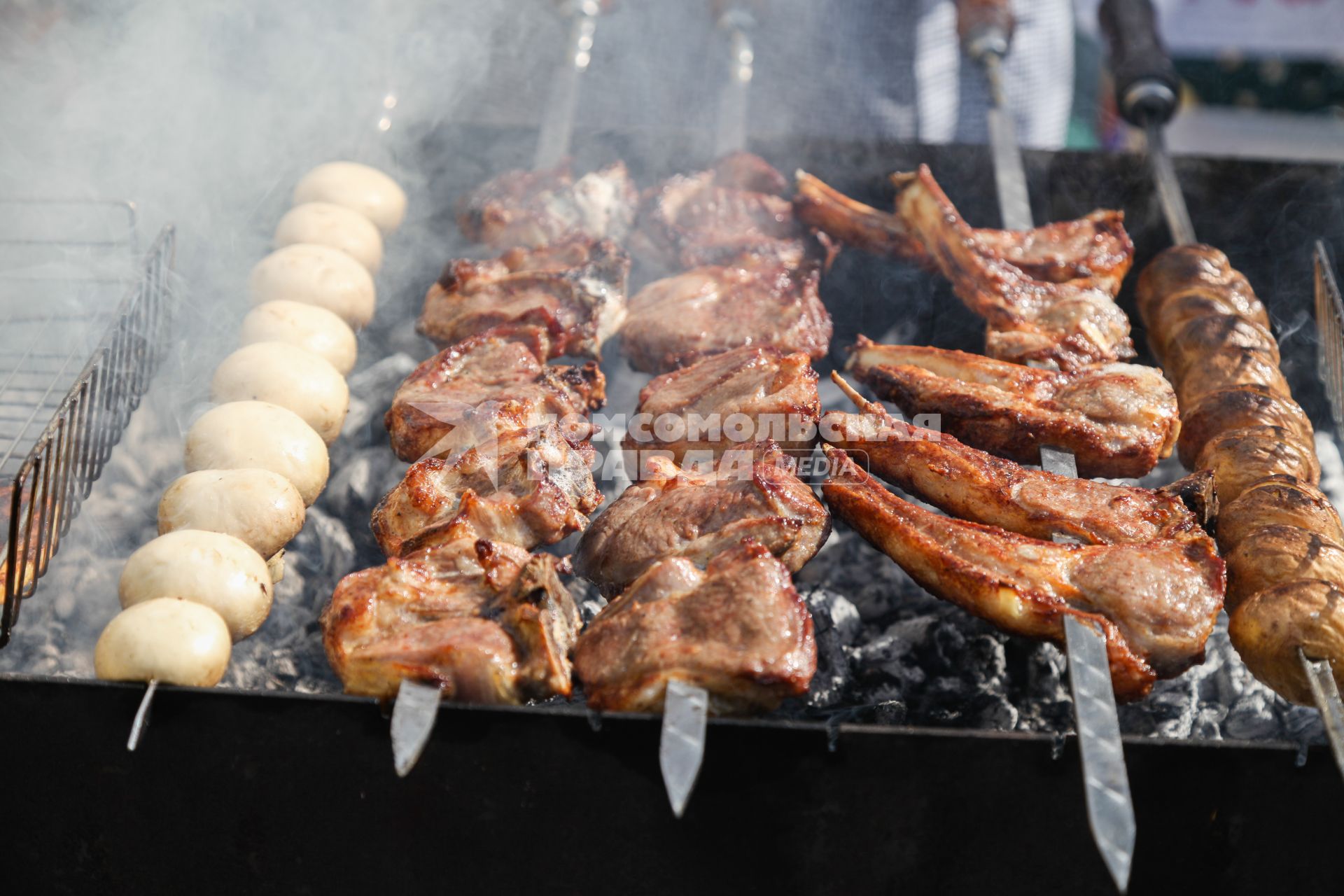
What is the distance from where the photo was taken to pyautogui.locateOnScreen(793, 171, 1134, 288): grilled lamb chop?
139 inches

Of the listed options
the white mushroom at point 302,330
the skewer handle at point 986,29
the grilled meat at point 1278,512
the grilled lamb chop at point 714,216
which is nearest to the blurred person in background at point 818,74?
the skewer handle at point 986,29

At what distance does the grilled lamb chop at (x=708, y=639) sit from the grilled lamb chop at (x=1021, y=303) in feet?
4.49

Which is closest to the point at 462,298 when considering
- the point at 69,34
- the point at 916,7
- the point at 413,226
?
the point at 413,226

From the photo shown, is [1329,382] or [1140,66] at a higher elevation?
[1140,66]

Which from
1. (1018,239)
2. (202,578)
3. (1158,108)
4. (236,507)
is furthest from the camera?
(1158,108)

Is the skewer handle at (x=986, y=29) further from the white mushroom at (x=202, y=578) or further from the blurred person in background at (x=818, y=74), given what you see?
the white mushroom at (x=202, y=578)

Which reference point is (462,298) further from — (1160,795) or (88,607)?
(1160,795)

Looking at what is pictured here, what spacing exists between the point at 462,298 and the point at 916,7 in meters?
4.01

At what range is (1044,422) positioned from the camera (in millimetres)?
2762

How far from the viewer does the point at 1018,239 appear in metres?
3.63

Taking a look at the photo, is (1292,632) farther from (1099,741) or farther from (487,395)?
(487,395)

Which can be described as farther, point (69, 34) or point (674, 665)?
point (69, 34)

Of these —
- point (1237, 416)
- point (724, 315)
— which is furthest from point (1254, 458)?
point (724, 315)

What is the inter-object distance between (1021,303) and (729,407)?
1.12m
